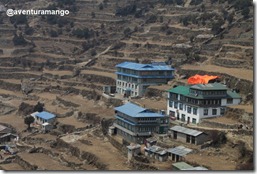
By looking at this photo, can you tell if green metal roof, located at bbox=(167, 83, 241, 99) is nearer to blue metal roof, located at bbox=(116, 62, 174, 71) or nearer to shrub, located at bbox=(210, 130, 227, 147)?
shrub, located at bbox=(210, 130, 227, 147)

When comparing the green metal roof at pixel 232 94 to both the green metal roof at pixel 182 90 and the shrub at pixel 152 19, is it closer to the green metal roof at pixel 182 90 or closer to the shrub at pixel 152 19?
the green metal roof at pixel 182 90

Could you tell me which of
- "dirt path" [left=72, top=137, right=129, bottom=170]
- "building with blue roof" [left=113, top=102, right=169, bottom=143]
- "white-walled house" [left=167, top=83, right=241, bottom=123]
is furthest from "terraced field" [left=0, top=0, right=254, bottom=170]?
"building with blue roof" [left=113, top=102, right=169, bottom=143]

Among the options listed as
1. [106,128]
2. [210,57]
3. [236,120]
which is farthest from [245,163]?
[210,57]

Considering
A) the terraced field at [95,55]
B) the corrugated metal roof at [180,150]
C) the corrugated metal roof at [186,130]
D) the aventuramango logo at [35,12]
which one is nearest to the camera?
the corrugated metal roof at [180,150]

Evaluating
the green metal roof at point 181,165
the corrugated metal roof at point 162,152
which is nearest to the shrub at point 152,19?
the corrugated metal roof at point 162,152

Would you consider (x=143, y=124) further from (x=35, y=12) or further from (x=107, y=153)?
(x=35, y=12)

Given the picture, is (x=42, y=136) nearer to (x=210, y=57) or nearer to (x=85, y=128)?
(x=85, y=128)

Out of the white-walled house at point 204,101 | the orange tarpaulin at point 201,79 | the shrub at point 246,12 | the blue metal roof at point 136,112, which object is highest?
the shrub at point 246,12

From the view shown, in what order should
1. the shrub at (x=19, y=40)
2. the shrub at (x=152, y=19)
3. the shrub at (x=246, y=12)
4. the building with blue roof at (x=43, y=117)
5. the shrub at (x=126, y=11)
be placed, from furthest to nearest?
1. the shrub at (x=126, y=11)
2. the shrub at (x=19, y=40)
3. the shrub at (x=152, y=19)
4. the shrub at (x=246, y=12)
5. the building with blue roof at (x=43, y=117)
